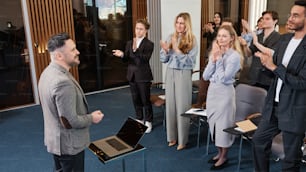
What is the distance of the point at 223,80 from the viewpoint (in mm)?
2414

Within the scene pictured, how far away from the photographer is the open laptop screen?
217cm

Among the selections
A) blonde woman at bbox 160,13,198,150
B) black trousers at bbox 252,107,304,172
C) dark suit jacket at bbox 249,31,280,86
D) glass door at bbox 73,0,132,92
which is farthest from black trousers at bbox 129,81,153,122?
glass door at bbox 73,0,132,92

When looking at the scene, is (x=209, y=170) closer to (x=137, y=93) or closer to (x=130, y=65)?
(x=137, y=93)

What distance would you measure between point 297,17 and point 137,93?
206cm

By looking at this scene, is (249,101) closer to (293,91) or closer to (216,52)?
(216,52)

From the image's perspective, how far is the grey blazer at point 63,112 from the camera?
1.62 metres

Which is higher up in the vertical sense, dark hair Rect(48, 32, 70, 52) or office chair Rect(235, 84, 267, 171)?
dark hair Rect(48, 32, 70, 52)

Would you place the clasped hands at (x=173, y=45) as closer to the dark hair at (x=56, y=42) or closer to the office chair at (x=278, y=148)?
the office chair at (x=278, y=148)

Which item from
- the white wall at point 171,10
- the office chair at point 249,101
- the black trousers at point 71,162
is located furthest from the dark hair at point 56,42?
the white wall at point 171,10

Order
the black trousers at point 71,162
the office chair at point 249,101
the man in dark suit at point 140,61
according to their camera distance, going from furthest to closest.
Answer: the man in dark suit at point 140,61
the office chair at point 249,101
the black trousers at point 71,162

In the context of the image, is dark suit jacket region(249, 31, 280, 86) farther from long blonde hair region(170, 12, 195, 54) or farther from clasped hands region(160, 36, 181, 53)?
clasped hands region(160, 36, 181, 53)

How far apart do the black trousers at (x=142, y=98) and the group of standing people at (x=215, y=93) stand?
491 millimetres

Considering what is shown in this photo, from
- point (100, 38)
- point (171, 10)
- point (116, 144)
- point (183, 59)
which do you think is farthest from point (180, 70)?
point (100, 38)

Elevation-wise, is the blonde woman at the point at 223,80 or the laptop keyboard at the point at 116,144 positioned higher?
the blonde woman at the point at 223,80
